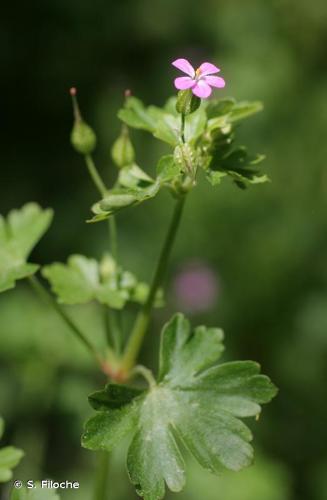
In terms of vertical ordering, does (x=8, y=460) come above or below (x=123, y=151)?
below

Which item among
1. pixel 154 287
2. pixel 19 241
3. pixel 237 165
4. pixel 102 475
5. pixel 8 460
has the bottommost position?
pixel 102 475

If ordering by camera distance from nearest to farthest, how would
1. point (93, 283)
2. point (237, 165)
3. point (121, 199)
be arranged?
1. point (121, 199)
2. point (237, 165)
3. point (93, 283)

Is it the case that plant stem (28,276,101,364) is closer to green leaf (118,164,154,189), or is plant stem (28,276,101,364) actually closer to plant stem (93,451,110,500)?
plant stem (93,451,110,500)

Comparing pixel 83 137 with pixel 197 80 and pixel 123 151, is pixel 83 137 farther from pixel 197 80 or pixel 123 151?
pixel 197 80

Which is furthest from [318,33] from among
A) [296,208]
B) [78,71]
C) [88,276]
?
[88,276]

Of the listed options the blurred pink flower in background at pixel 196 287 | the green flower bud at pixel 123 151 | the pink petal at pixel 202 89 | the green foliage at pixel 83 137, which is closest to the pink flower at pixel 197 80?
the pink petal at pixel 202 89

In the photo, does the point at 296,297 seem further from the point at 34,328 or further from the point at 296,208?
the point at 34,328

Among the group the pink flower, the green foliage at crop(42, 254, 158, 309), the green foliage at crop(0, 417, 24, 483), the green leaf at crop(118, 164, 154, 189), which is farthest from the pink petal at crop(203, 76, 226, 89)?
the green foliage at crop(0, 417, 24, 483)

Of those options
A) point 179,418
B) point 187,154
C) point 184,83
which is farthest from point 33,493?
point 184,83
